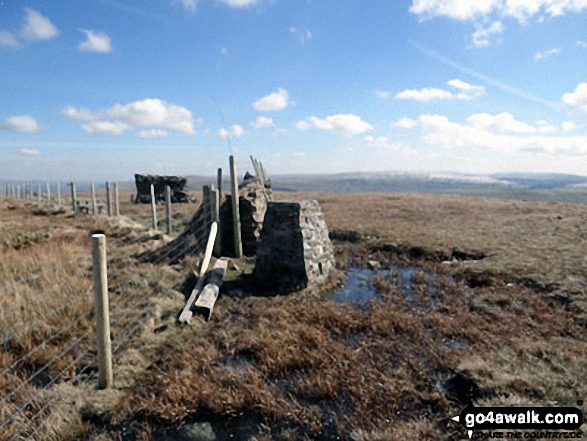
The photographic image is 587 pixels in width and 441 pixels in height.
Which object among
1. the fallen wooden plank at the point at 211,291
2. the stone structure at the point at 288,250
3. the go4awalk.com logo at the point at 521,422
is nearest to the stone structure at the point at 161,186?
the fallen wooden plank at the point at 211,291

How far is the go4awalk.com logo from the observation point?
3.61m

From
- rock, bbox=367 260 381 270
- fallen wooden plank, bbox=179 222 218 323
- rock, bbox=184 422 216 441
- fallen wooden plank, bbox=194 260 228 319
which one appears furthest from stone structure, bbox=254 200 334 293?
rock, bbox=184 422 216 441

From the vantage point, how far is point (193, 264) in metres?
9.77

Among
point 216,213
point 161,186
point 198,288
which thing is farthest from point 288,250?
point 161,186

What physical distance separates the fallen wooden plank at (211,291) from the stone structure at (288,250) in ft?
3.42

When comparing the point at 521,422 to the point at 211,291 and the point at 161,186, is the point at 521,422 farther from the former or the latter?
the point at 161,186

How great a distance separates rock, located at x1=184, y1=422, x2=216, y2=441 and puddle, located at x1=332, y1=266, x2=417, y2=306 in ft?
15.3

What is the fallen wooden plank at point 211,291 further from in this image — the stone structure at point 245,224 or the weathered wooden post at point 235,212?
the stone structure at point 245,224

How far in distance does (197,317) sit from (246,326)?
112 cm

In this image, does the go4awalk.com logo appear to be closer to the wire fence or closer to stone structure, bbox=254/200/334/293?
the wire fence

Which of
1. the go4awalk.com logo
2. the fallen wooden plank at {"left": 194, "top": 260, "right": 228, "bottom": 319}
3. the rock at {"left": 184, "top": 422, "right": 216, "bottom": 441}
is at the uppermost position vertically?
the fallen wooden plank at {"left": 194, "top": 260, "right": 228, "bottom": 319}

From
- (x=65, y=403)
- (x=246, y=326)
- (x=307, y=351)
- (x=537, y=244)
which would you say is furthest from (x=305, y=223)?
(x=537, y=244)

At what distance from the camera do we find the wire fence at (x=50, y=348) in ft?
12.7

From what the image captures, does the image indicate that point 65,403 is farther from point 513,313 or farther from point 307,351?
point 513,313
